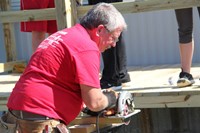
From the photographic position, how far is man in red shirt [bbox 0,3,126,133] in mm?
3807

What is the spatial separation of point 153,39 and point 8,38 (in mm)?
2222

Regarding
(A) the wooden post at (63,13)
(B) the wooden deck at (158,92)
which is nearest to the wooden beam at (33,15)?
(A) the wooden post at (63,13)

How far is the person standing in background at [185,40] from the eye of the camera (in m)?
5.70

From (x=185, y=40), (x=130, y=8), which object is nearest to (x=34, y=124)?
(x=185, y=40)

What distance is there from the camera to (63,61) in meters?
3.82

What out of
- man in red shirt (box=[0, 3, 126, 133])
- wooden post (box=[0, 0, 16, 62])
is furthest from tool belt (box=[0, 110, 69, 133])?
wooden post (box=[0, 0, 16, 62])

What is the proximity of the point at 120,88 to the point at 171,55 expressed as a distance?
99.1 inches

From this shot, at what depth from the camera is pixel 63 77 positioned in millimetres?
3861

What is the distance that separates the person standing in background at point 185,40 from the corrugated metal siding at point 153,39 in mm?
2212

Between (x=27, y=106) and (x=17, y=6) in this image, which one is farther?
(x=17, y=6)

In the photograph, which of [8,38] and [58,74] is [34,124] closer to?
[58,74]

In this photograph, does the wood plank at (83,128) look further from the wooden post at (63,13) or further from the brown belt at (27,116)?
the wooden post at (63,13)

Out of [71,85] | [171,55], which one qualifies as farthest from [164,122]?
[71,85]

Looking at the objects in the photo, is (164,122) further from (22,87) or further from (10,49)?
(22,87)
